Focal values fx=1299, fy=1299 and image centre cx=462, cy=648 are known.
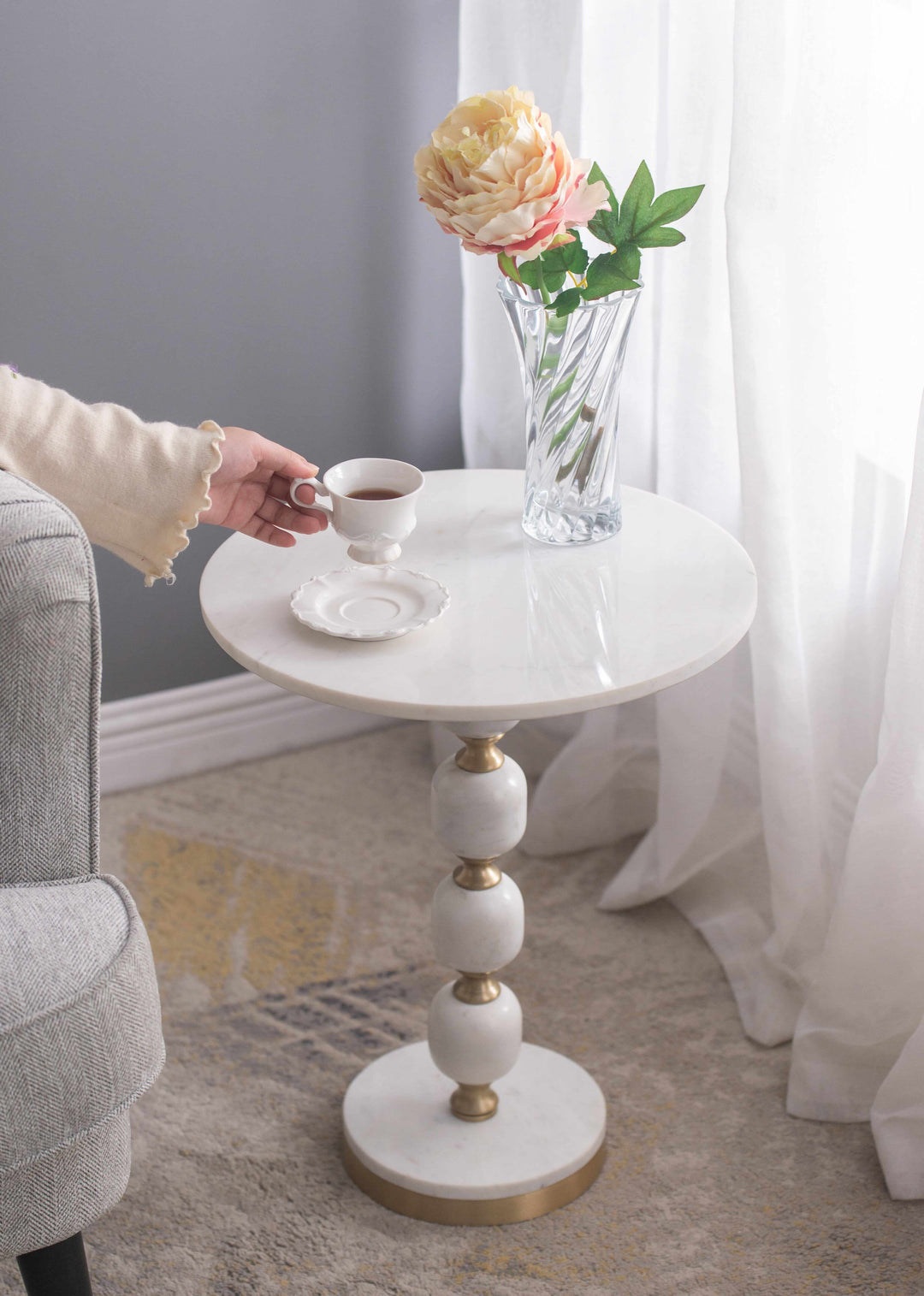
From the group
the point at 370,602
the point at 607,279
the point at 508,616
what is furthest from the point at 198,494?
the point at 607,279

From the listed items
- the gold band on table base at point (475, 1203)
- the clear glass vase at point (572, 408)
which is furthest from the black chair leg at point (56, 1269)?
the clear glass vase at point (572, 408)

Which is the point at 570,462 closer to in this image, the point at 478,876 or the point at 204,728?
the point at 478,876

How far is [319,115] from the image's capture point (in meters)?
1.78

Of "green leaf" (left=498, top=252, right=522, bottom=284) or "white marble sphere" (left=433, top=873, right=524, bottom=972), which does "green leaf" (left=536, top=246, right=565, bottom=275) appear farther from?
"white marble sphere" (left=433, top=873, right=524, bottom=972)

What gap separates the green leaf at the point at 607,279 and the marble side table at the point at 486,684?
0.81ft

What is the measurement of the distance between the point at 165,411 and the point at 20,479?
835 mm

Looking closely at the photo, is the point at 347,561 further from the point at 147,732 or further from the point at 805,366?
the point at 147,732

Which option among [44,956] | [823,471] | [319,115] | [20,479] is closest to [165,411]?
[319,115]

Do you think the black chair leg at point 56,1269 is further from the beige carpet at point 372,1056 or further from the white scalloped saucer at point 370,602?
the white scalloped saucer at point 370,602

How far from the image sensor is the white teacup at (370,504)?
1.13 meters

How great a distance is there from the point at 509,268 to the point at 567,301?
60 millimetres

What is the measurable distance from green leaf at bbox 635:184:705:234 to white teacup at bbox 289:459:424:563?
0.99ft

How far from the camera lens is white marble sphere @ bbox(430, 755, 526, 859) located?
1.20 metres

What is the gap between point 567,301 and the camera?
1146mm
